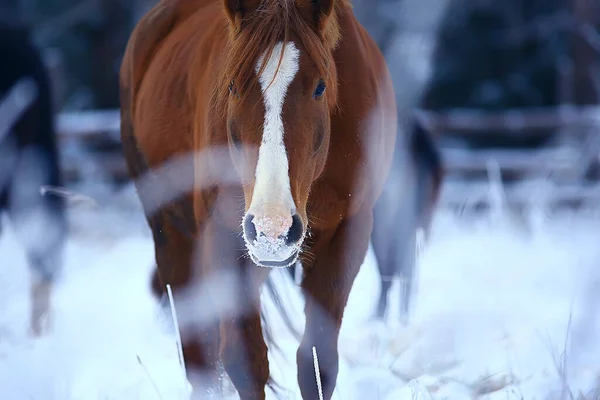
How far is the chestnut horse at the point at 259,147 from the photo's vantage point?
192 cm

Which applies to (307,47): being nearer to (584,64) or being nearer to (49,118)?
(49,118)

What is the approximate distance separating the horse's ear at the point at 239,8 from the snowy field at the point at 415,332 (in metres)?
1.32

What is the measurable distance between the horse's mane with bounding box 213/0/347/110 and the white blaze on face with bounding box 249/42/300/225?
3 cm

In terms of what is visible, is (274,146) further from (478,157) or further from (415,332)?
(478,157)

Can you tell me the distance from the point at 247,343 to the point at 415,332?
1495 millimetres

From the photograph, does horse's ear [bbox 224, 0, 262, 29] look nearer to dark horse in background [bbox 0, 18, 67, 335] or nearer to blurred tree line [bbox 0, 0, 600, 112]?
dark horse in background [bbox 0, 18, 67, 335]

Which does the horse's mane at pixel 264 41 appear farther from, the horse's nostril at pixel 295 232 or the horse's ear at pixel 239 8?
Answer: the horse's nostril at pixel 295 232

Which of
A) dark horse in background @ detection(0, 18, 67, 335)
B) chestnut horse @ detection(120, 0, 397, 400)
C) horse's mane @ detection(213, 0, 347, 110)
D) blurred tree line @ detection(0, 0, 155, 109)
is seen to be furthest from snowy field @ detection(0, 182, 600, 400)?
blurred tree line @ detection(0, 0, 155, 109)

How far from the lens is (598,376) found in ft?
9.37

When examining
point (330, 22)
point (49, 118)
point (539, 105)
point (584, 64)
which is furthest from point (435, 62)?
point (330, 22)

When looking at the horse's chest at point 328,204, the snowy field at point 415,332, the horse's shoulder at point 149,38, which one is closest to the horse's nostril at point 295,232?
the horse's chest at point 328,204

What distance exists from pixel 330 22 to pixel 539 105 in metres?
10.3

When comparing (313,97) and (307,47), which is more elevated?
(307,47)

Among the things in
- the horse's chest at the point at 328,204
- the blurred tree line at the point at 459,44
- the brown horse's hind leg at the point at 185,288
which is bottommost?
the blurred tree line at the point at 459,44
